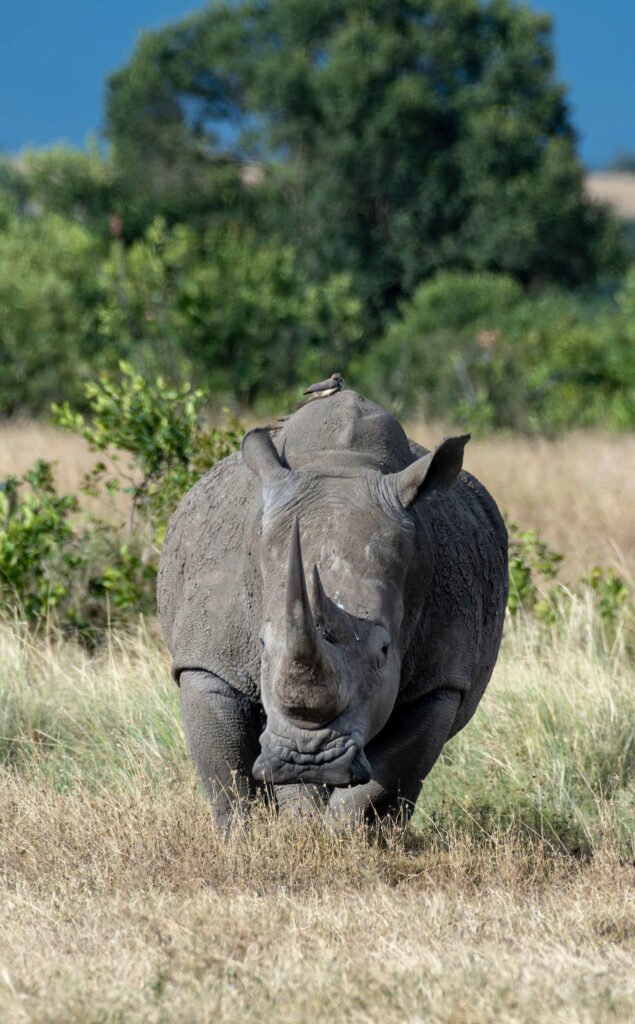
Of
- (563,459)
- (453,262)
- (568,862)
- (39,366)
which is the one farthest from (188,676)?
(453,262)

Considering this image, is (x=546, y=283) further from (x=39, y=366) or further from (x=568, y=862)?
(x=568, y=862)

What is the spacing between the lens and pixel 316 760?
4.24 meters

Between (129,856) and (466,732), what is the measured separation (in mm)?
2260

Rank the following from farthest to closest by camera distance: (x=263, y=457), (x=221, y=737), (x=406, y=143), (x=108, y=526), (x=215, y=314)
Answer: (x=406, y=143) < (x=215, y=314) < (x=108, y=526) < (x=221, y=737) < (x=263, y=457)

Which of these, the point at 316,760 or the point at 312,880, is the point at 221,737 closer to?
the point at 312,880

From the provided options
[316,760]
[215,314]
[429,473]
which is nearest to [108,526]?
[429,473]

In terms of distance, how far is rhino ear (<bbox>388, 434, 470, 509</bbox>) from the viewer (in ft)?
15.7

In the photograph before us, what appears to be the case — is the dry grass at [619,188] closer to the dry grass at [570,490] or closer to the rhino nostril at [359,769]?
the dry grass at [570,490]

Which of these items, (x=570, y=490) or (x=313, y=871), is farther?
(x=570, y=490)

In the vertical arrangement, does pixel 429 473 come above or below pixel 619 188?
below

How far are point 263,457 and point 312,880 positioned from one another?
Result: 4.39 feet

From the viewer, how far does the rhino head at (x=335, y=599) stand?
421 centimetres

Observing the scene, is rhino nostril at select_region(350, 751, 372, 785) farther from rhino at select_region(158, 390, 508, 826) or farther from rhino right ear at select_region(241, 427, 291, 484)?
rhino right ear at select_region(241, 427, 291, 484)

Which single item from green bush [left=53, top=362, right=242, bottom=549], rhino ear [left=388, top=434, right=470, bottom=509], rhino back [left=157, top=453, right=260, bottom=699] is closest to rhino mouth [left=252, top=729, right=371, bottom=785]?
rhino back [left=157, top=453, right=260, bottom=699]
